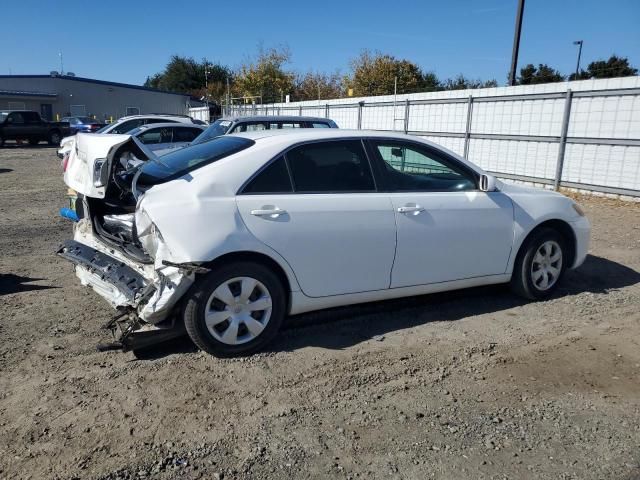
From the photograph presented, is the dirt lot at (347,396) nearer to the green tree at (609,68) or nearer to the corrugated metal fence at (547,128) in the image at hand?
the corrugated metal fence at (547,128)

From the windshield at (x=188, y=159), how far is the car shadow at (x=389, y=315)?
1.29 metres

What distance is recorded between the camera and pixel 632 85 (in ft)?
34.5

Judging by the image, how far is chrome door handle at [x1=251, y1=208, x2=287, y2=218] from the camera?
3.82 meters

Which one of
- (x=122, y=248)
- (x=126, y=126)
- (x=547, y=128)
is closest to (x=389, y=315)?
(x=122, y=248)

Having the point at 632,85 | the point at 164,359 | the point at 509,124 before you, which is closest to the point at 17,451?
the point at 164,359

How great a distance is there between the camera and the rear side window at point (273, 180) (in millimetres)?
3928

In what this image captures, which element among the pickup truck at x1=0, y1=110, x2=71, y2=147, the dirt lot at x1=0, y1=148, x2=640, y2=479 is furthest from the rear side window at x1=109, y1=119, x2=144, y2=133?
the pickup truck at x1=0, y1=110, x2=71, y2=147

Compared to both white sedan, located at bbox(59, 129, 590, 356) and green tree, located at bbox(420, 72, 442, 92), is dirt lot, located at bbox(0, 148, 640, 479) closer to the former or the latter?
white sedan, located at bbox(59, 129, 590, 356)

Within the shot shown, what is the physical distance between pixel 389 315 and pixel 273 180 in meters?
1.66

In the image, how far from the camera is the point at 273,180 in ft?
13.2

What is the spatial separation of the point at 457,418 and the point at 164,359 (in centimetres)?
206

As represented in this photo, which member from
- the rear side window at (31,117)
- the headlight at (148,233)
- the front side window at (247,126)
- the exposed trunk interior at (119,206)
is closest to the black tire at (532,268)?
the headlight at (148,233)

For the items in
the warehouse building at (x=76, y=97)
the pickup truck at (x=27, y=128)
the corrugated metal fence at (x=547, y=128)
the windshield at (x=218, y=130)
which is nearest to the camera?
the windshield at (x=218, y=130)

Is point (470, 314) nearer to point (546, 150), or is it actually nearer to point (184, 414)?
point (184, 414)
